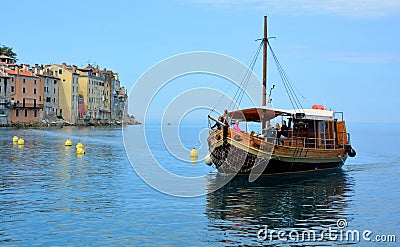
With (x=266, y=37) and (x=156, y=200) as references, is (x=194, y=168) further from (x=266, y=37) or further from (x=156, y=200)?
(x=156, y=200)

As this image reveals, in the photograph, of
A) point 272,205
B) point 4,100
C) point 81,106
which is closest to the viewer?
point 272,205

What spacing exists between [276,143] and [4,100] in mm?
91166

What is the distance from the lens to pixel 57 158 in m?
44.2

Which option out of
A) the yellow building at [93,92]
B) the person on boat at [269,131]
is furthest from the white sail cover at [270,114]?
the yellow building at [93,92]

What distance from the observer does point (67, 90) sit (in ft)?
443

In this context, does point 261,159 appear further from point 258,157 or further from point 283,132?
point 283,132

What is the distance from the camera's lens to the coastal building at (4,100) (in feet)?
362

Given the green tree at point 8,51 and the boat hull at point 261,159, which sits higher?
the green tree at point 8,51

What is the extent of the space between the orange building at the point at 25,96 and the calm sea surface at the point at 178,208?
83075 millimetres

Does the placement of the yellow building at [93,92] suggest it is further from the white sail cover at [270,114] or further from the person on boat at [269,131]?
the person on boat at [269,131]

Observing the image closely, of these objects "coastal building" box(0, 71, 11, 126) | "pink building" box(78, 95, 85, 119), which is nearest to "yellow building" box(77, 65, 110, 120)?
"pink building" box(78, 95, 85, 119)

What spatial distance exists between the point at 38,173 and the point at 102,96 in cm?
12090

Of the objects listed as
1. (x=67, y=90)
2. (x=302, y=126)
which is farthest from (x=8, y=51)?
(x=302, y=126)

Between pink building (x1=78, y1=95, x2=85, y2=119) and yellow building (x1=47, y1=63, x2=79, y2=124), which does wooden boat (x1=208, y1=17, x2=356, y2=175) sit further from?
pink building (x1=78, y1=95, x2=85, y2=119)
